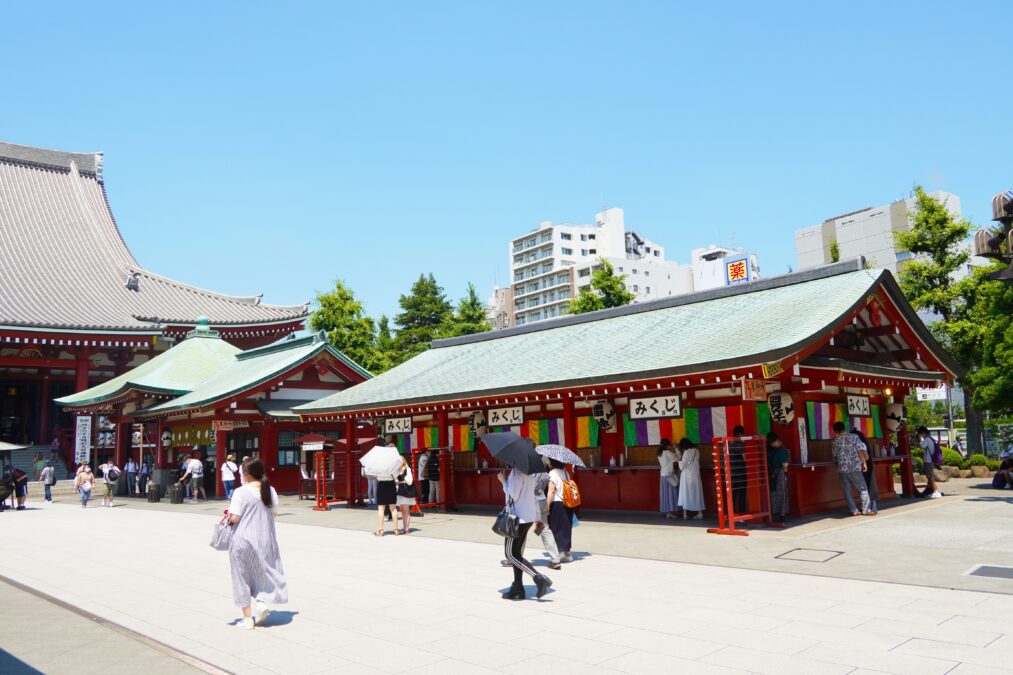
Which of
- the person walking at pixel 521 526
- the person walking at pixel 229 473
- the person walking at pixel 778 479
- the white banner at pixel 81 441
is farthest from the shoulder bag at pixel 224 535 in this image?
the white banner at pixel 81 441

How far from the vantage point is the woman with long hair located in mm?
14109

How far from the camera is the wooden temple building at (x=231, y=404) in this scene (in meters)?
26.7

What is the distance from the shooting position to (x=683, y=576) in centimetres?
976

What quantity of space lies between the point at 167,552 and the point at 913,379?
16.4 m

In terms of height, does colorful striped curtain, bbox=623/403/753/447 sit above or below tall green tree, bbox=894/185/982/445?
below

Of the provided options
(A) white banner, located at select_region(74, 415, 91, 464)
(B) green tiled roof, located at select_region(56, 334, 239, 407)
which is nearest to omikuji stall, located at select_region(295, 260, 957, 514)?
(B) green tiled roof, located at select_region(56, 334, 239, 407)

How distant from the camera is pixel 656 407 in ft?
52.4

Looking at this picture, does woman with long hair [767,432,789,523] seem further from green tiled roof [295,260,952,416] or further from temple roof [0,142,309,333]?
temple roof [0,142,309,333]

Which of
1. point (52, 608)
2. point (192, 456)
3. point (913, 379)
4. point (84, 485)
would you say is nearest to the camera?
point (52, 608)

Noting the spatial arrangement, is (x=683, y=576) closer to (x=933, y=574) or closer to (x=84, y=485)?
(x=933, y=574)

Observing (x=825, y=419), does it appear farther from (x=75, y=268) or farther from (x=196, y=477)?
(x=75, y=268)

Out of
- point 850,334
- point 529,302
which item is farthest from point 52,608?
point 529,302

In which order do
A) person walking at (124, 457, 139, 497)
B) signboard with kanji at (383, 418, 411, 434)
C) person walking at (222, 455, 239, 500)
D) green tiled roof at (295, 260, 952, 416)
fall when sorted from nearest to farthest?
green tiled roof at (295, 260, 952, 416), signboard with kanji at (383, 418, 411, 434), person walking at (222, 455, 239, 500), person walking at (124, 457, 139, 497)

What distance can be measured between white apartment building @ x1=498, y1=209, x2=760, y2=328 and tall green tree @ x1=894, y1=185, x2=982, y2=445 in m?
64.8
